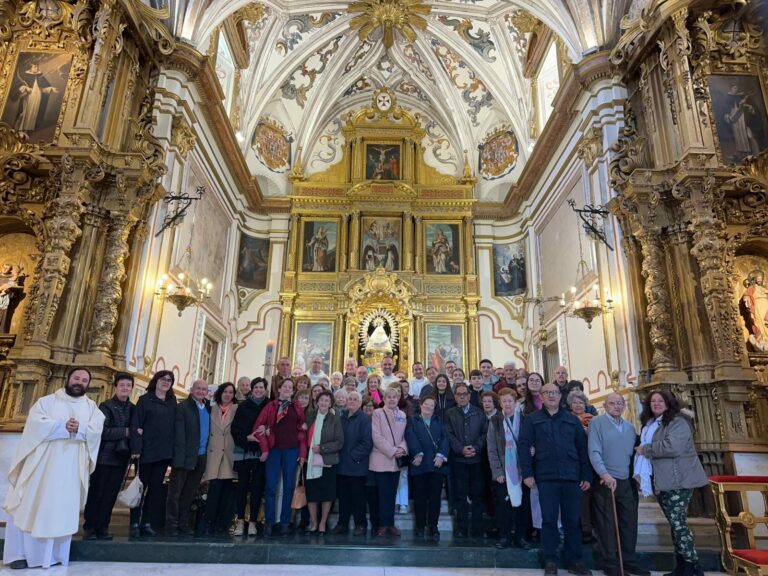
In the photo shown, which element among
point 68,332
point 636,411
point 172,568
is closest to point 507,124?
point 636,411

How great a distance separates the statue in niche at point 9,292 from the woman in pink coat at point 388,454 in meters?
6.14

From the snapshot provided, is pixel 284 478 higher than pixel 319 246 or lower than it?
lower

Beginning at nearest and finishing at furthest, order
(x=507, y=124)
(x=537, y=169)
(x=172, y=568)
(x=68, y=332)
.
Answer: (x=172, y=568)
(x=68, y=332)
(x=537, y=169)
(x=507, y=124)

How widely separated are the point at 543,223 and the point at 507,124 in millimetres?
4288

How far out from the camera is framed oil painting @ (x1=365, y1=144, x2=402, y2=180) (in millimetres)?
16594

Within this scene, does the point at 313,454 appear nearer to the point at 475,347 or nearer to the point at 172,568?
the point at 172,568

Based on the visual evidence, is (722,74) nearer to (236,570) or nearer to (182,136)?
(182,136)

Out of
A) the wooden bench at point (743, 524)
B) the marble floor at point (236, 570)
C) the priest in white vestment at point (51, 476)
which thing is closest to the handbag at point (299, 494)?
the marble floor at point (236, 570)

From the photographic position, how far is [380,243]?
624 inches

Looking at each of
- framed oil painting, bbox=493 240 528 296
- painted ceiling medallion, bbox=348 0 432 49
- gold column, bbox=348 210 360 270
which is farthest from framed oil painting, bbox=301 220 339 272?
painted ceiling medallion, bbox=348 0 432 49

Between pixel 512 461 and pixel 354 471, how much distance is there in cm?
158

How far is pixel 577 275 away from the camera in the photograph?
36.7 ft

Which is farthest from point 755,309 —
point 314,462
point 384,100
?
point 384,100

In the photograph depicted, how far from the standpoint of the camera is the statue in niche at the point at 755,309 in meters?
7.98
